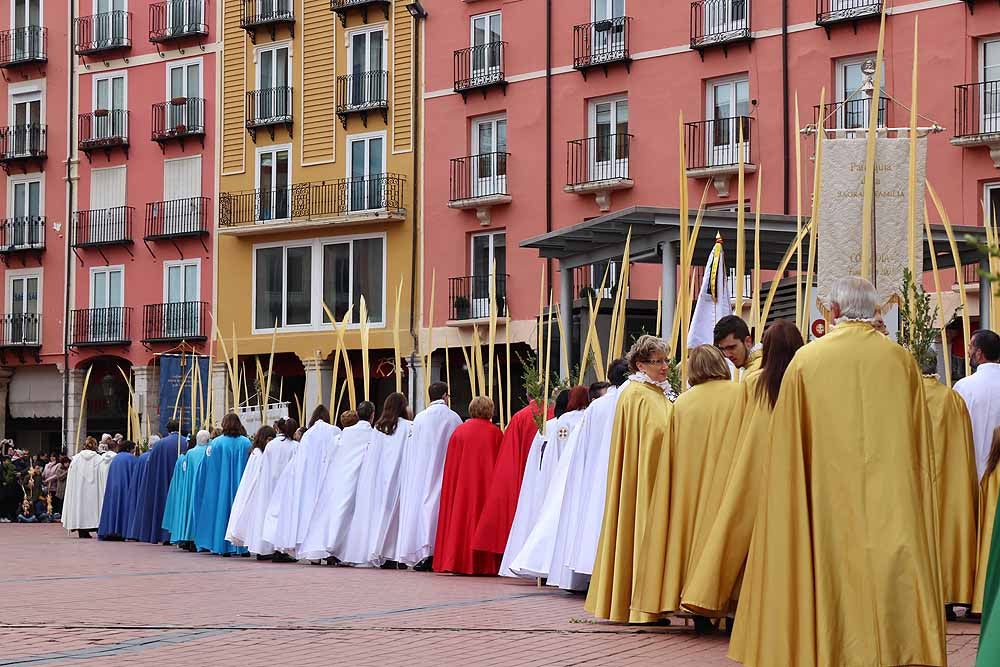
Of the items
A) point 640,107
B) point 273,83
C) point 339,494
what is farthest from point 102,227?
point 339,494

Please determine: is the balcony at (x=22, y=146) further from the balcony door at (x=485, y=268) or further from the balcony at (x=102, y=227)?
the balcony door at (x=485, y=268)

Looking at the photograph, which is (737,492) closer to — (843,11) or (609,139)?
(843,11)

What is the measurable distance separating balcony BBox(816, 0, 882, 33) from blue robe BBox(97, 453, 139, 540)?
1429cm

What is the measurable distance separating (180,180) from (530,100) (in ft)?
34.3

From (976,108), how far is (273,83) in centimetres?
1729

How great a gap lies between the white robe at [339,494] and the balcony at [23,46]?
27944 millimetres

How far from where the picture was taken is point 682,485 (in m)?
9.65

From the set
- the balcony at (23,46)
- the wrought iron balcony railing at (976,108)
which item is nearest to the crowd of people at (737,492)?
the wrought iron balcony railing at (976,108)

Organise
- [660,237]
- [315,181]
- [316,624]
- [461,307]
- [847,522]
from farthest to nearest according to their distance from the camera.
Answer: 1. [315,181]
2. [461,307]
3. [660,237]
4. [316,624]
5. [847,522]

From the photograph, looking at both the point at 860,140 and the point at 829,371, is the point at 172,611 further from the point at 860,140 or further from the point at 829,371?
the point at 860,140

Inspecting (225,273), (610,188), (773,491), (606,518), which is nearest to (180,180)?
(225,273)

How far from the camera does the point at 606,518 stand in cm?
1012


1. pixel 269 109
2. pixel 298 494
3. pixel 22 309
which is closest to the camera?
pixel 298 494

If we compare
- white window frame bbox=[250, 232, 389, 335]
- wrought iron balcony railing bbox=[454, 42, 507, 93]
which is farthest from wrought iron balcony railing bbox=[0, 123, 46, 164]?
wrought iron balcony railing bbox=[454, 42, 507, 93]
